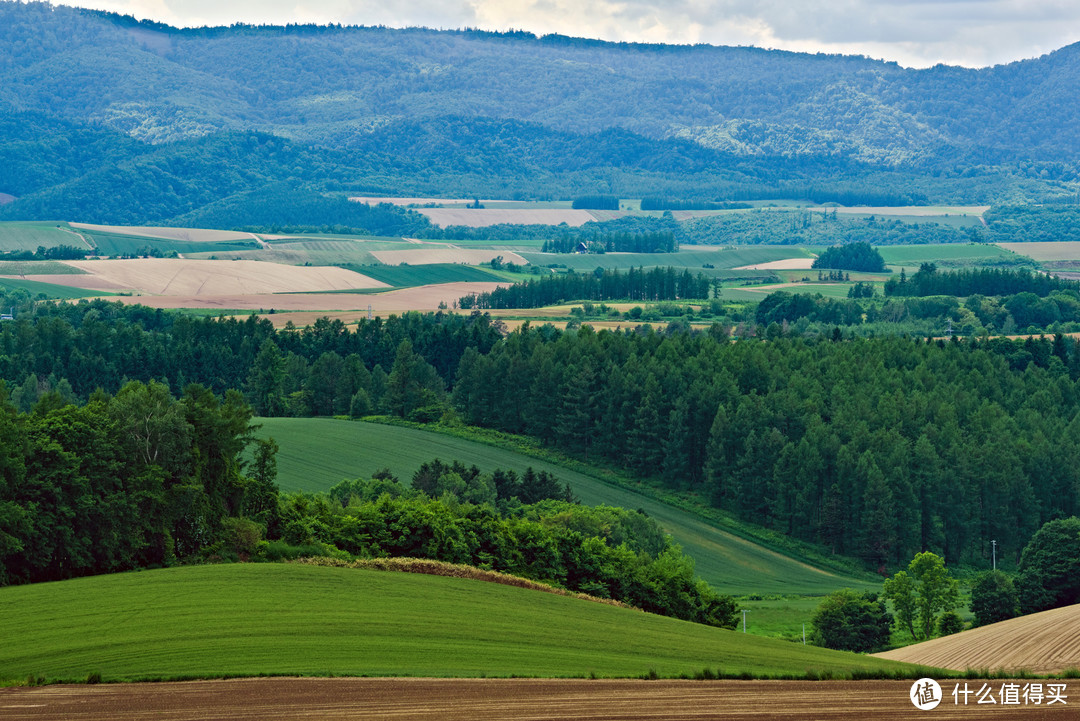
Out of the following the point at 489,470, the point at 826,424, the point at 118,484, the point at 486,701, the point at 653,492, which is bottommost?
the point at 653,492

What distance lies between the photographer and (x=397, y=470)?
10312cm

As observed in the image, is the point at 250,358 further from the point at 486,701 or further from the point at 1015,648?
the point at 486,701

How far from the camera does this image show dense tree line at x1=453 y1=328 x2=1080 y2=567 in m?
109

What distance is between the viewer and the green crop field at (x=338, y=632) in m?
40.2

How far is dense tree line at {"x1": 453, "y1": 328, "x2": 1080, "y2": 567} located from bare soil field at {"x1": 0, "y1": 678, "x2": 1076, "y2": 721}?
232ft

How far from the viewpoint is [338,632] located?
147ft

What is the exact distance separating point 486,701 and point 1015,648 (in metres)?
25.6

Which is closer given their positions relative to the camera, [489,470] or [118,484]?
[118,484]

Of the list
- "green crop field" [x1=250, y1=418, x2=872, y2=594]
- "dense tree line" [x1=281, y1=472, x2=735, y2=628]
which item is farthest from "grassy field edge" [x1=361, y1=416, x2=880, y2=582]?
"dense tree line" [x1=281, y1=472, x2=735, y2=628]

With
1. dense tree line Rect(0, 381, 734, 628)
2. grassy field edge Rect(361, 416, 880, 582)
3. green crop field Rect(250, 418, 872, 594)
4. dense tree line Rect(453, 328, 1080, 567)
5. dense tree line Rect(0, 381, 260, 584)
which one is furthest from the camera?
dense tree line Rect(453, 328, 1080, 567)

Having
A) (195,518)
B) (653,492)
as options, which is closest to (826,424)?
(653,492)

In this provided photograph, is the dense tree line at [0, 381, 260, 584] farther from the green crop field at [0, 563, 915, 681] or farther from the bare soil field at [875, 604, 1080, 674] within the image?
the bare soil field at [875, 604, 1080, 674]

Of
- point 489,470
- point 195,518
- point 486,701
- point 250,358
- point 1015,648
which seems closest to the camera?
point 486,701

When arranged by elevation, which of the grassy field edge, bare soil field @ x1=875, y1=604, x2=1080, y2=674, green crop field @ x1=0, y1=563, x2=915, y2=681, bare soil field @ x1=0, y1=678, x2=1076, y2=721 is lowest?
the grassy field edge
